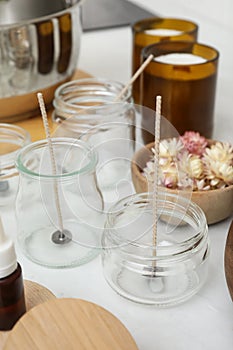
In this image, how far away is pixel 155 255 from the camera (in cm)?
57

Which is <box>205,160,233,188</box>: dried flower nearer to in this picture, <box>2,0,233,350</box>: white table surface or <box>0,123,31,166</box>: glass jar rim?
<box>2,0,233,350</box>: white table surface

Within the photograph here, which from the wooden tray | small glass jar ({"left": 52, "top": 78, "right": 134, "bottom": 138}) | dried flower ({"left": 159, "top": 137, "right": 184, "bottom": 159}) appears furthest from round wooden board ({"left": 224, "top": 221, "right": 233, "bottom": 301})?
the wooden tray

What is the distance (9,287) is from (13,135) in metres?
0.31

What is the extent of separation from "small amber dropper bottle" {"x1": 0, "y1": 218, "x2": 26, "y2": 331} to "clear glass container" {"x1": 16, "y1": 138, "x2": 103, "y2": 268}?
0.11 m

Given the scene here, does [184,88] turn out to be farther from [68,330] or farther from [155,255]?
[68,330]

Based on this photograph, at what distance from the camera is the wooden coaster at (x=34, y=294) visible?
56 centimetres

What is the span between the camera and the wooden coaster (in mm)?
557

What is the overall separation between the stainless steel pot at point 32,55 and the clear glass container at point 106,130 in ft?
0.30

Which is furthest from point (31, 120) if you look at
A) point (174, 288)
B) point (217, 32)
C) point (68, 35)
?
point (217, 32)

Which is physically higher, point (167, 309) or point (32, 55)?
point (32, 55)

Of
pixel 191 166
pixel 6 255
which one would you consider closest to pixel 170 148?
pixel 191 166

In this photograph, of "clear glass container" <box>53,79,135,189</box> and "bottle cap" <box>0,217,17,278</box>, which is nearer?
"bottle cap" <box>0,217,17,278</box>

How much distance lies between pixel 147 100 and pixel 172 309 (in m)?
0.32

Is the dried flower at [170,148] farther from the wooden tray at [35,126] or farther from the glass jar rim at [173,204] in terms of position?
the wooden tray at [35,126]
